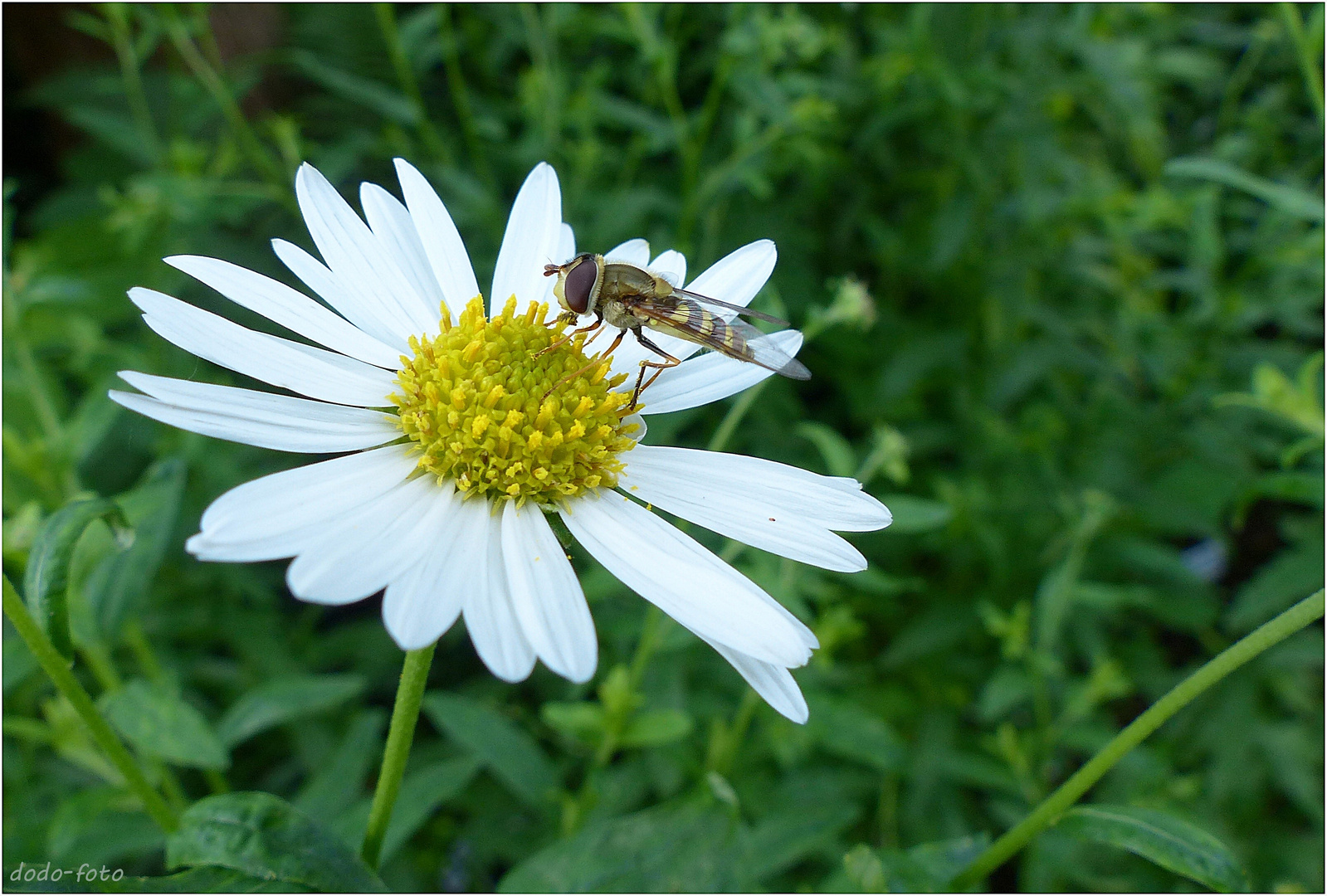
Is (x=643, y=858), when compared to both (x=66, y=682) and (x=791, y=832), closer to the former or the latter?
(x=791, y=832)

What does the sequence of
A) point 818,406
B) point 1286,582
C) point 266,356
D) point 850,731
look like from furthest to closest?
1. point 818,406
2. point 1286,582
3. point 850,731
4. point 266,356

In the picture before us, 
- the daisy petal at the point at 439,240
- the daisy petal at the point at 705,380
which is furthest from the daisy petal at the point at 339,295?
the daisy petal at the point at 705,380

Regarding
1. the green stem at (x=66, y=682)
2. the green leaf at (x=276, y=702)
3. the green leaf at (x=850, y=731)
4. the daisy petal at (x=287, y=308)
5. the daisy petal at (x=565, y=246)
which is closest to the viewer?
the green stem at (x=66, y=682)

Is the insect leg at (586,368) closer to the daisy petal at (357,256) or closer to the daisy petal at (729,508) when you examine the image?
the daisy petal at (729,508)

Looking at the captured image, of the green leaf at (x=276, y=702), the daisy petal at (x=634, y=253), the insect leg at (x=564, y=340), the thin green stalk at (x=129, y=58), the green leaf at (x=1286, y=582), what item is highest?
the thin green stalk at (x=129, y=58)

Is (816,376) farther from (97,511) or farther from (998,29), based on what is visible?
(97,511)

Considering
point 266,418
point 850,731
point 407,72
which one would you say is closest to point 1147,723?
point 850,731

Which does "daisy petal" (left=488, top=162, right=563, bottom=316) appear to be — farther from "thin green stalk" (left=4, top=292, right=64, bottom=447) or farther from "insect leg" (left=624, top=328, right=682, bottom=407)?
"thin green stalk" (left=4, top=292, right=64, bottom=447)
